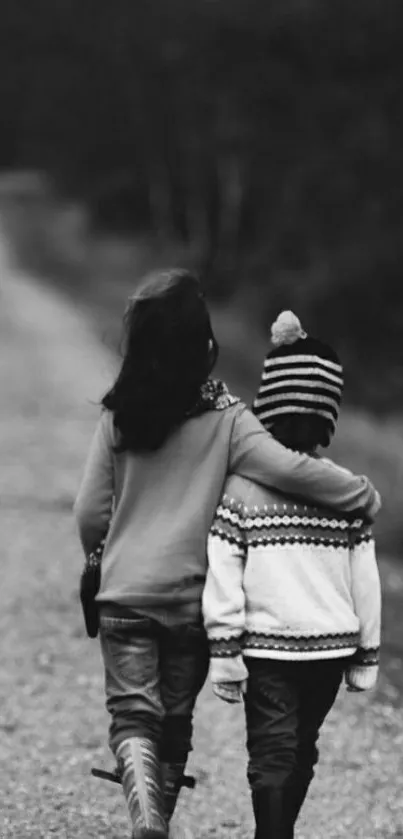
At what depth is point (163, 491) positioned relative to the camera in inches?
141

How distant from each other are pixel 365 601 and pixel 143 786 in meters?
0.70

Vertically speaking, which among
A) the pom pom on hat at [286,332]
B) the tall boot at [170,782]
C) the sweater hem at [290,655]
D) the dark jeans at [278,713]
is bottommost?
the tall boot at [170,782]

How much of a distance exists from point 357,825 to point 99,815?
993 millimetres

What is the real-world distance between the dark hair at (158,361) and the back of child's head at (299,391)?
19 centimetres

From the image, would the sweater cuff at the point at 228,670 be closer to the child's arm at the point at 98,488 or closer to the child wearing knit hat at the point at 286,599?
the child wearing knit hat at the point at 286,599

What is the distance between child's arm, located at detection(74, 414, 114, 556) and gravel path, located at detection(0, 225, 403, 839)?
1.57m

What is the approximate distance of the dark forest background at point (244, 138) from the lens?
18.6 meters

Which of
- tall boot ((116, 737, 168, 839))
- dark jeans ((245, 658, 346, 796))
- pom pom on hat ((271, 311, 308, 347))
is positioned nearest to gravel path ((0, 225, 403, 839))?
tall boot ((116, 737, 168, 839))

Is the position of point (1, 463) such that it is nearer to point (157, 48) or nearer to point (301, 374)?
point (301, 374)

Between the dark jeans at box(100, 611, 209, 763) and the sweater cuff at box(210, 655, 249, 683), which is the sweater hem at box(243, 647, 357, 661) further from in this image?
the dark jeans at box(100, 611, 209, 763)

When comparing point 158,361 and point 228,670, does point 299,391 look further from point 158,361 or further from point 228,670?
point 228,670

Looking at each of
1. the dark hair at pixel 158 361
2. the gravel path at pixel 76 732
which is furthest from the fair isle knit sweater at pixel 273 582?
the gravel path at pixel 76 732

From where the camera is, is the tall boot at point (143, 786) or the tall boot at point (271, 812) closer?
the tall boot at point (143, 786)

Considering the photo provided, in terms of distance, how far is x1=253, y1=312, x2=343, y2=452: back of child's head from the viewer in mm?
3572
